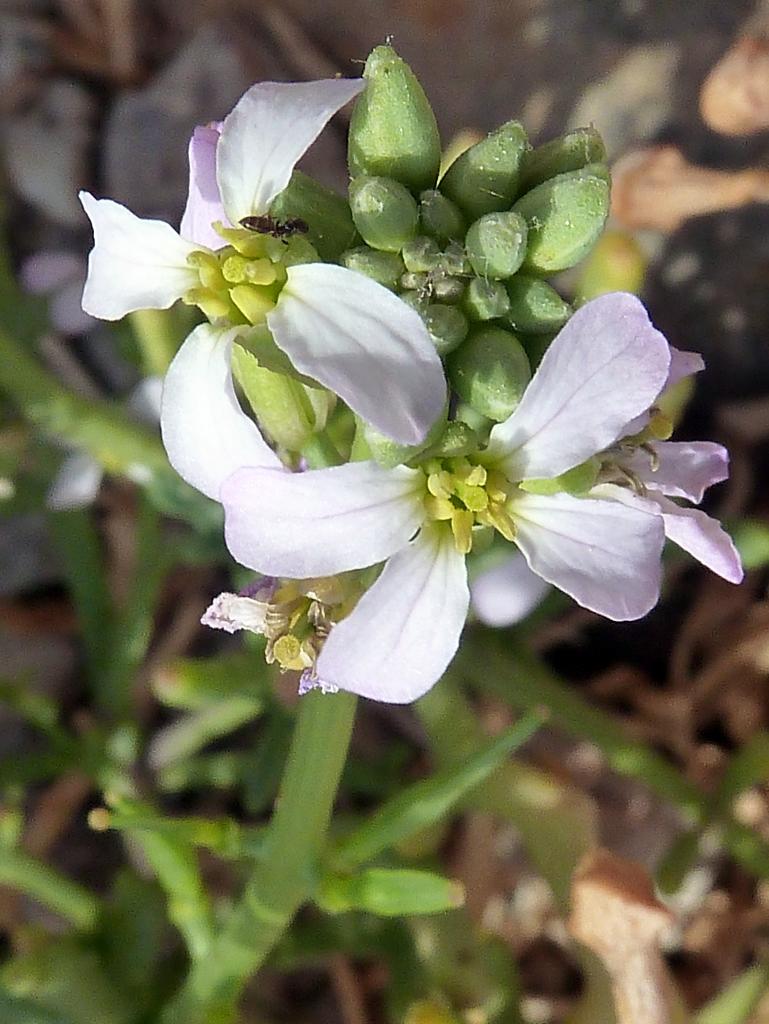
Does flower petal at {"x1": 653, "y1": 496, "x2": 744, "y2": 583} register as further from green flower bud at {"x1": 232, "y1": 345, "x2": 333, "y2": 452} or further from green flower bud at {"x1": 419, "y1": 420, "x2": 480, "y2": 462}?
green flower bud at {"x1": 232, "y1": 345, "x2": 333, "y2": 452}

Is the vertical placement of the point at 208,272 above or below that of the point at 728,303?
above

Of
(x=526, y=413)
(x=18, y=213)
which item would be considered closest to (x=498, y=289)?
(x=526, y=413)

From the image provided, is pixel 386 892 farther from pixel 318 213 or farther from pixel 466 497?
pixel 318 213

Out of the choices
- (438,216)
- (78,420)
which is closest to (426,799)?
(438,216)

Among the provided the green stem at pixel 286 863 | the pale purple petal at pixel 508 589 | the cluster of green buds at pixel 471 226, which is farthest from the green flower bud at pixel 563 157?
the pale purple petal at pixel 508 589

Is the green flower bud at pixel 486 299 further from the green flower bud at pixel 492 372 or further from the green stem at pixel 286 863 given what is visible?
the green stem at pixel 286 863

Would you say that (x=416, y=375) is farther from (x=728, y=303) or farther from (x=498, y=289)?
(x=728, y=303)

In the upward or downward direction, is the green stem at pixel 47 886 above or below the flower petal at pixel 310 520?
below

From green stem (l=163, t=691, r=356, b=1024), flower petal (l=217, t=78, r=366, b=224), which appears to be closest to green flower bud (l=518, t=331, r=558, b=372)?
flower petal (l=217, t=78, r=366, b=224)
